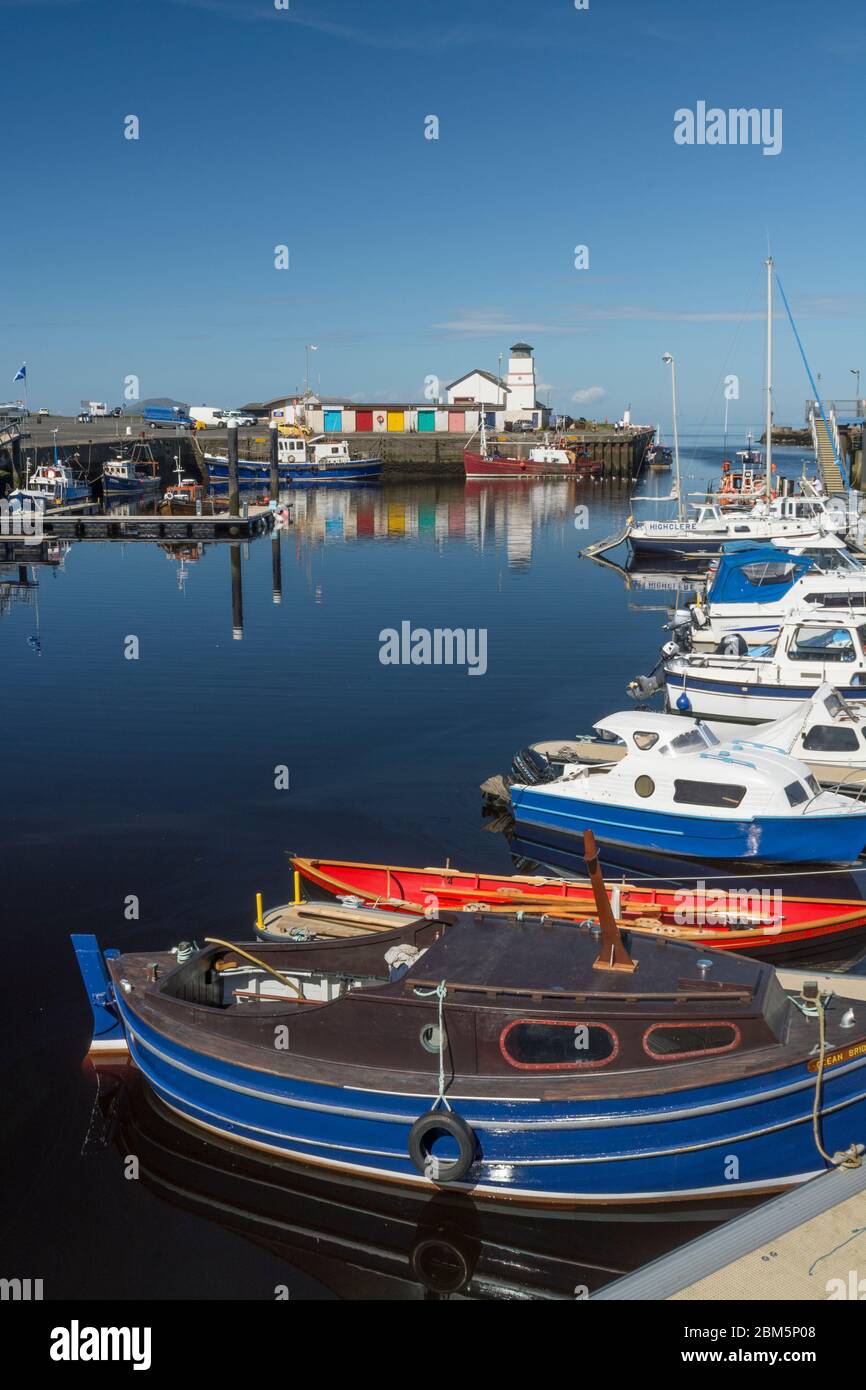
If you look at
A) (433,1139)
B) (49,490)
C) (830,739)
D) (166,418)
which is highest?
(166,418)

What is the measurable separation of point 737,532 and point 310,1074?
1981 inches

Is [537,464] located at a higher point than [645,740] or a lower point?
higher

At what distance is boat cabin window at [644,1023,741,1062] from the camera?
1145 centimetres

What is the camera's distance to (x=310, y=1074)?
12.0 metres

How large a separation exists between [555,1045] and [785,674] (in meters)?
17.9

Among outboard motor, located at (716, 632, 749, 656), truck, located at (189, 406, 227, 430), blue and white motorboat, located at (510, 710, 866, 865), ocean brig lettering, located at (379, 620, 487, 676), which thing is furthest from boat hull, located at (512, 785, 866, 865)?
truck, located at (189, 406, 227, 430)

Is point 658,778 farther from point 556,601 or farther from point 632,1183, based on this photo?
point 556,601

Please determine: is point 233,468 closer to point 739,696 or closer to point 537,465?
point 739,696

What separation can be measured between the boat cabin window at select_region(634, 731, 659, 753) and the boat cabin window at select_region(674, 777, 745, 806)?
0.79 metres

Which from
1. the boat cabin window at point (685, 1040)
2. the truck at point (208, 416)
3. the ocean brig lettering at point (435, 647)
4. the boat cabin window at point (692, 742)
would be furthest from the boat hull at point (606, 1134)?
the truck at point (208, 416)

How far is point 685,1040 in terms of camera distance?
11.5 m

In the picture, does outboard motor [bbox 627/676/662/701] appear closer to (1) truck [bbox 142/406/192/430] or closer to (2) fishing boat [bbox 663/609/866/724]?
(2) fishing boat [bbox 663/609/866/724]

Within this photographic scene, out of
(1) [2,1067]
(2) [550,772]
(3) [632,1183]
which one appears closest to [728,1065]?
(3) [632,1183]
